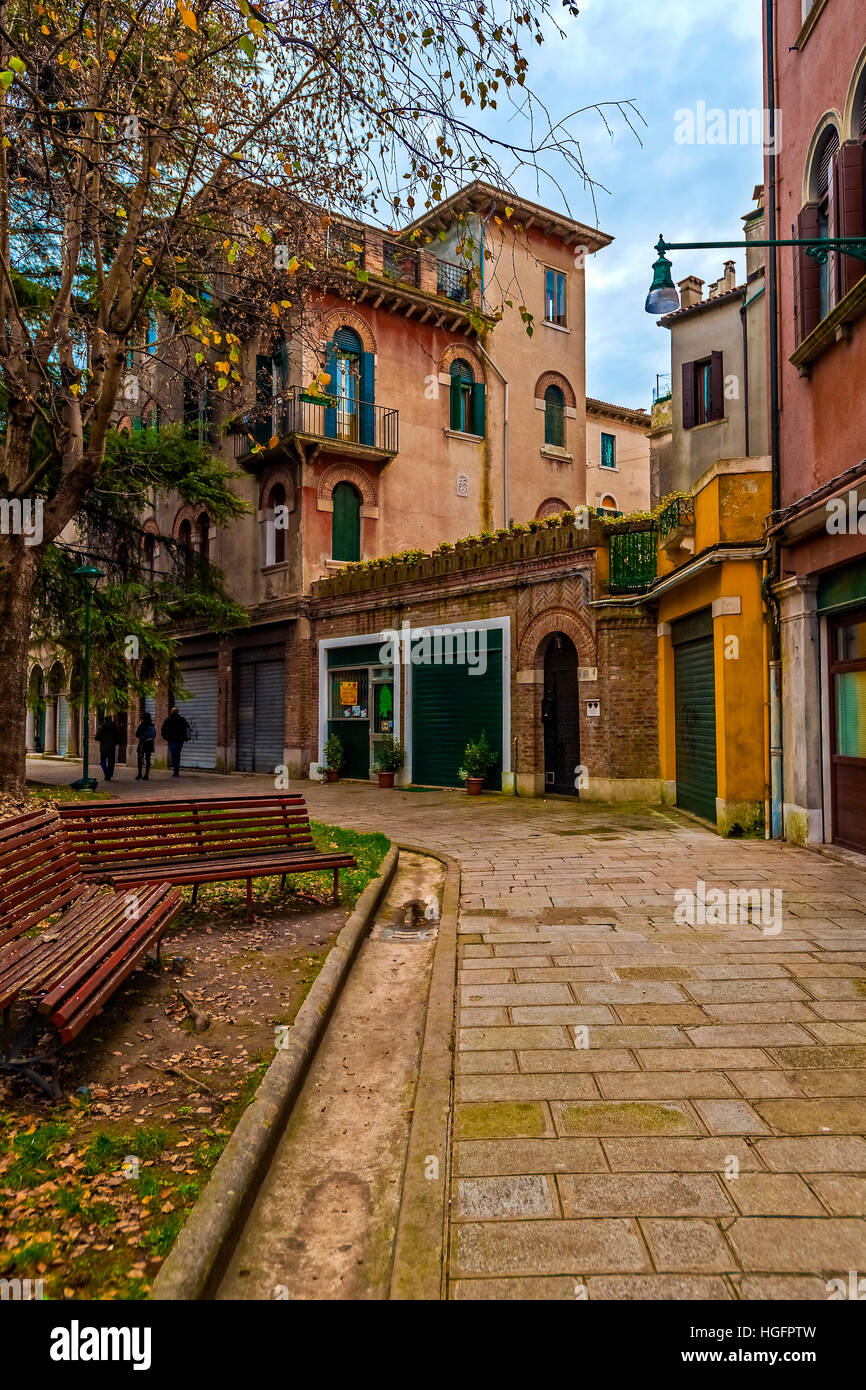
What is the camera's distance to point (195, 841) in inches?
279

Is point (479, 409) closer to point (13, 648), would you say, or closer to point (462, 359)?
point (462, 359)

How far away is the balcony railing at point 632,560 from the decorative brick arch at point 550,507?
444 inches

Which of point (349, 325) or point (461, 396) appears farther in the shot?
point (461, 396)

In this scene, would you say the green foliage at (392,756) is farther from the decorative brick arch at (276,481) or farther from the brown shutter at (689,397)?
the brown shutter at (689,397)

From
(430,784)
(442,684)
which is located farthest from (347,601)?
(430,784)

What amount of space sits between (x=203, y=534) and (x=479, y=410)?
9311mm

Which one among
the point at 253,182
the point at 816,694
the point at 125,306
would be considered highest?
the point at 253,182

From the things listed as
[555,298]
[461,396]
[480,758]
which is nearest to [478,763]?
[480,758]

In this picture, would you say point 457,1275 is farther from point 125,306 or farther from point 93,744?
point 93,744

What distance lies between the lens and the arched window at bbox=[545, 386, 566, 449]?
86.7 feet

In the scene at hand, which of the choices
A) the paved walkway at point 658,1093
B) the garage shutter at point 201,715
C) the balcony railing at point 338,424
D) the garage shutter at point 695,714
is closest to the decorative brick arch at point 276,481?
the balcony railing at point 338,424

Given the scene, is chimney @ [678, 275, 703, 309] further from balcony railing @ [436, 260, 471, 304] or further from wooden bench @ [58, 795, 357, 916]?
wooden bench @ [58, 795, 357, 916]

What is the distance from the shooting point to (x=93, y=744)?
32.2 meters

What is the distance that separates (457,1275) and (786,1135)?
5.12 feet
